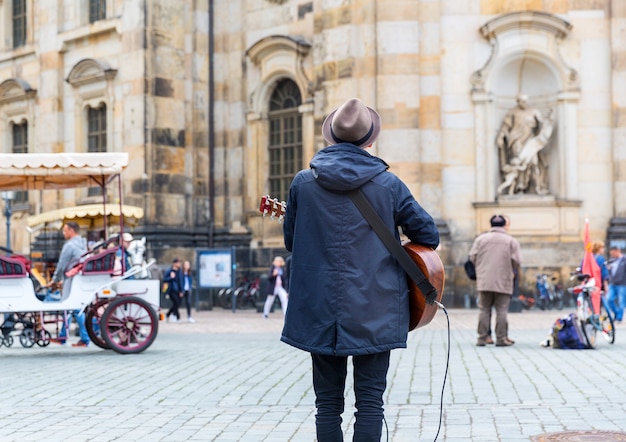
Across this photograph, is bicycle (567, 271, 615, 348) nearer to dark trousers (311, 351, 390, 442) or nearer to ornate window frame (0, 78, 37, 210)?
dark trousers (311, 351, 390, 442)

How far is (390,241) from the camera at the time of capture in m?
5.22

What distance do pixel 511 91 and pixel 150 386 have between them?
16989 mm

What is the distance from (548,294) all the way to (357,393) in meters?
19.1

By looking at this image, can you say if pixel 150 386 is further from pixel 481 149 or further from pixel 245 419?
pixel 481 149

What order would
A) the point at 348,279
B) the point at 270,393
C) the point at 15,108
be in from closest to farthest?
the point at 348,279, the point at 270,393, the point at 15,108

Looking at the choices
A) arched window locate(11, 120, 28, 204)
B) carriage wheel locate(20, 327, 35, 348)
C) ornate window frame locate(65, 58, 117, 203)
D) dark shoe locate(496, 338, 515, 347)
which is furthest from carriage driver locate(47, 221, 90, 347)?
arched window locate(11, 120, 28, 204)

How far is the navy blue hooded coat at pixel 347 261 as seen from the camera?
514 centimetres

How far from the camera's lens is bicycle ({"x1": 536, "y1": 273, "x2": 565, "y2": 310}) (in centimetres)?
2355

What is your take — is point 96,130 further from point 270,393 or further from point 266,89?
point 270,393

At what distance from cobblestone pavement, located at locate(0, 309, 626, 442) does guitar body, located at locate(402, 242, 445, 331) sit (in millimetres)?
1877

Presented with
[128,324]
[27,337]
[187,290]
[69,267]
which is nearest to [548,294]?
[187,290]

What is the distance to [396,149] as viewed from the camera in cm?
2416

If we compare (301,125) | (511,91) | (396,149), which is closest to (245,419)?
(396,149)

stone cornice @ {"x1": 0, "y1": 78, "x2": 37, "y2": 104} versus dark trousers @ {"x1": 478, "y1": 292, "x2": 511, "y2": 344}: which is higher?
stone cornice @ {"x1": 0, "y1": 78, "x2": 37, "y2": 104}
